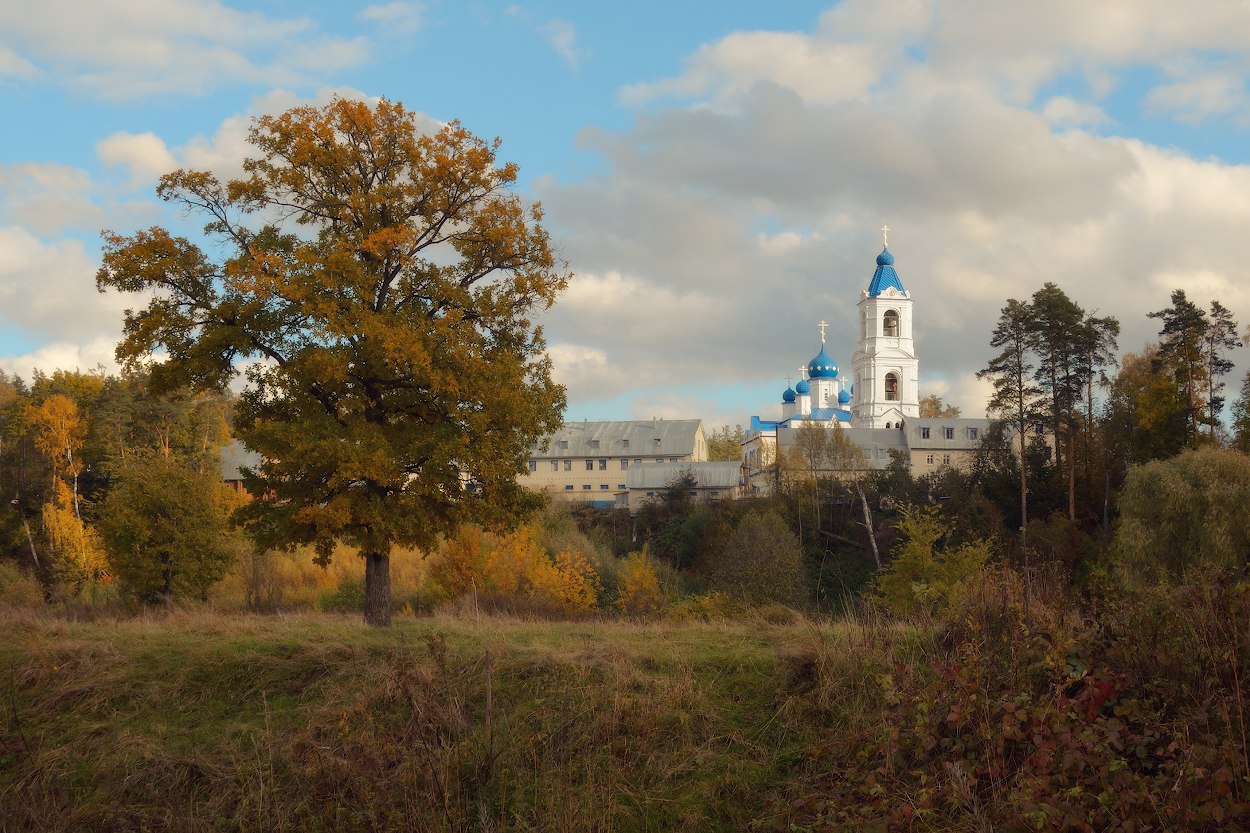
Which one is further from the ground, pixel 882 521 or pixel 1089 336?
pixel 1089 336

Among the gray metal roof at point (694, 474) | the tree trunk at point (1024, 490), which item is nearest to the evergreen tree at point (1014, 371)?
the tree trunk at point (1024, 490)

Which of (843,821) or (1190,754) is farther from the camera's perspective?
(843,821)

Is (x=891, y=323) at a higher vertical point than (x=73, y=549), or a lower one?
higher

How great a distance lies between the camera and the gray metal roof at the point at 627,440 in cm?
10244

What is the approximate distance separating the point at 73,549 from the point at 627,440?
57601 millimetres

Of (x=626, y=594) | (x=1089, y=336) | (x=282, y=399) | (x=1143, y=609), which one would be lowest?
(x=626, y=594)

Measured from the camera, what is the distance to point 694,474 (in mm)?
80625

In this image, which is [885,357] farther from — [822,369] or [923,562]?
[923,562]

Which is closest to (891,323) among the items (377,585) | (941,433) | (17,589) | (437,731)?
(941,433)

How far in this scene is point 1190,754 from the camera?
633 centimetres

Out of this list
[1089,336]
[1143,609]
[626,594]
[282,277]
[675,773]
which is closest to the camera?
[1143,609]

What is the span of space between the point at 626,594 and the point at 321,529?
27411 mm

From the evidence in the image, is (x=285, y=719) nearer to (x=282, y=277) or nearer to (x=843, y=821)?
(x=843, y=821)

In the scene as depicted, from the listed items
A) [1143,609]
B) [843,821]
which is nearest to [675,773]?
[843,821]
